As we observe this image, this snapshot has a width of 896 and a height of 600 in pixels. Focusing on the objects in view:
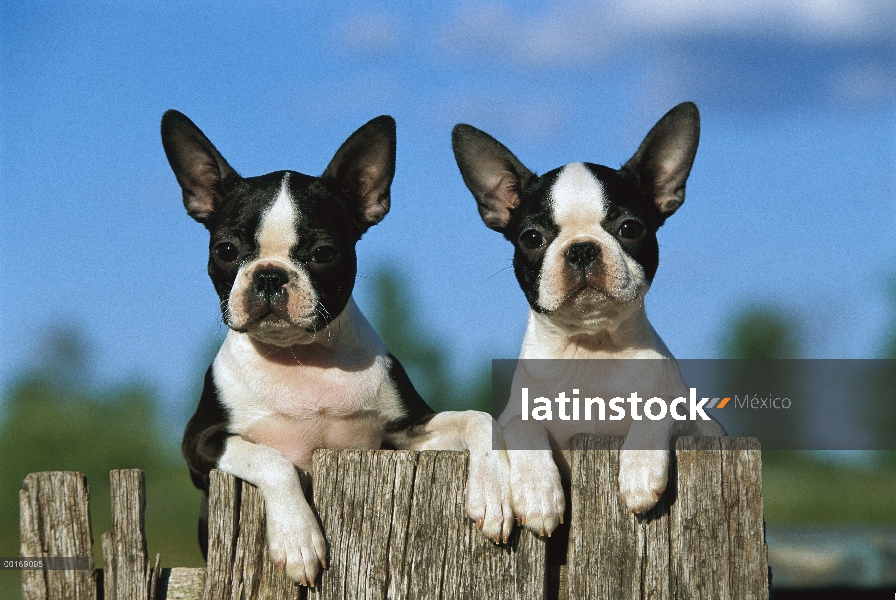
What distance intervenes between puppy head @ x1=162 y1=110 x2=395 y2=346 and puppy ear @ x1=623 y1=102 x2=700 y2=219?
1.45 m

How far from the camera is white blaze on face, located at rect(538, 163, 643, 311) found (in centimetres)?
475

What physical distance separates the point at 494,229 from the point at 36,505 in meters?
2.87

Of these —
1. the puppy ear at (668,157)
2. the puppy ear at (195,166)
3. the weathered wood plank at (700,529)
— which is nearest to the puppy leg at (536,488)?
the weathered wood plank at (700,529)

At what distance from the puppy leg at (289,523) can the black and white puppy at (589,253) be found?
A: 910mm

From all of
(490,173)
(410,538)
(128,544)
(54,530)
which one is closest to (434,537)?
(410,538)

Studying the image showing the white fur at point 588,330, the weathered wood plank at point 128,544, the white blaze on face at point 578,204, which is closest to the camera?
the weathered wood plank at point 128,544

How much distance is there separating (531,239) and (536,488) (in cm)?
161

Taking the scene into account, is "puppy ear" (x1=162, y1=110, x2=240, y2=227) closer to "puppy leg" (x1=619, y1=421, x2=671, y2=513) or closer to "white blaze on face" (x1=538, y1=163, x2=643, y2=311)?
"white blaze on face" (x1=538, y1=163, x2=643, y2=311)

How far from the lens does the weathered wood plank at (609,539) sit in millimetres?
3939

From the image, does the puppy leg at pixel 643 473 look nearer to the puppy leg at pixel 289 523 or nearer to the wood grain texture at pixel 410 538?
the wood grain texture at pixel 410 538

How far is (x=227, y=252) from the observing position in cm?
A: 516

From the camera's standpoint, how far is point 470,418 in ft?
15.4

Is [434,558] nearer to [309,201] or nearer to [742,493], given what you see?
[742,493]

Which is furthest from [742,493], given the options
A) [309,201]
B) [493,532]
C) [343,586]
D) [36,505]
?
[36,505]
